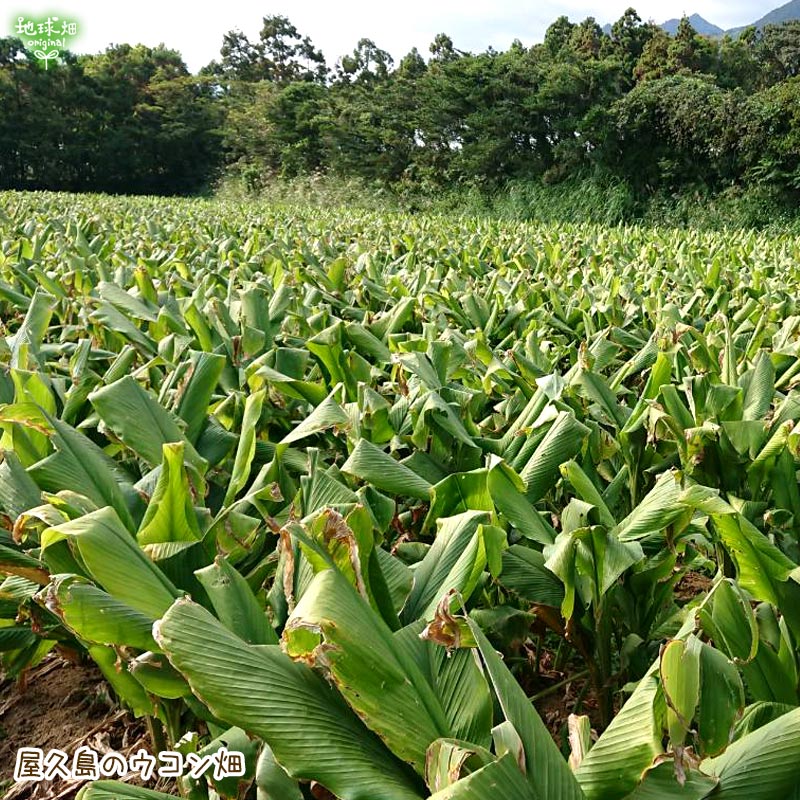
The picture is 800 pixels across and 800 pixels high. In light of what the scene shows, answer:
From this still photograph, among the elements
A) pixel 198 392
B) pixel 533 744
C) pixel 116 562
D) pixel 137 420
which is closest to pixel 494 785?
pixel 533 744

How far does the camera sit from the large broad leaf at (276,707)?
2.15 feet

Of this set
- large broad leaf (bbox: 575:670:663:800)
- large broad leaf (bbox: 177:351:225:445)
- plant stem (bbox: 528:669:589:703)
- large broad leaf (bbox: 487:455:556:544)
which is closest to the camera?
large broad leaf (bbox: 575:670:663:800)

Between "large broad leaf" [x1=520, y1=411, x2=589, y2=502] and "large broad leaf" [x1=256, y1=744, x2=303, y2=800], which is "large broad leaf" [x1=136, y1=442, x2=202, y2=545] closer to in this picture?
"large broad leaf" [x1=256, y1=744, x2=303, y2=800]

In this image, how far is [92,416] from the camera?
5.59 ft

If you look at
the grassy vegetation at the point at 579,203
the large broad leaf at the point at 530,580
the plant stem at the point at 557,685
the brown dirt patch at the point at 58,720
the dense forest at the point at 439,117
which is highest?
the dense forest at the point at 439,117

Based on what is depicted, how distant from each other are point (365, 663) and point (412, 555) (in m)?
0.61

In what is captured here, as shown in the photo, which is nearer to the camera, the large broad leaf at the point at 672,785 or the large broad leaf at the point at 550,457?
the large broad leaf at the point at 672,785

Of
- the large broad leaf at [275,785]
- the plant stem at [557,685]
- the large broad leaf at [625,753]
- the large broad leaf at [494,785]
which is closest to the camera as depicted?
the large broad leaf at [494,785]

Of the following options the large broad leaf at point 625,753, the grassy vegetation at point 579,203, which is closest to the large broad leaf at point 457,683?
the large broad leaf at point 625,753

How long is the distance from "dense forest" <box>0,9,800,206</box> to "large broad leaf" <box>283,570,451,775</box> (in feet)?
70.0

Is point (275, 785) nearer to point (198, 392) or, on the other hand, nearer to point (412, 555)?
point (412, 555)

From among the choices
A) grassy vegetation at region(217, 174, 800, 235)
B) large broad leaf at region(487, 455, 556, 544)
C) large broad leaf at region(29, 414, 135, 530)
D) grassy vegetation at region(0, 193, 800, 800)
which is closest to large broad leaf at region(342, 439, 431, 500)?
grassy vegetation at region(0, 193, 800, 800)

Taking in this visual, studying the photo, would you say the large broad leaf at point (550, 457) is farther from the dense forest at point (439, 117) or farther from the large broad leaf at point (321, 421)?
the dense forest at point (439, 117)

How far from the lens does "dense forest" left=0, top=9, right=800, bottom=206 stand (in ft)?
68.5
